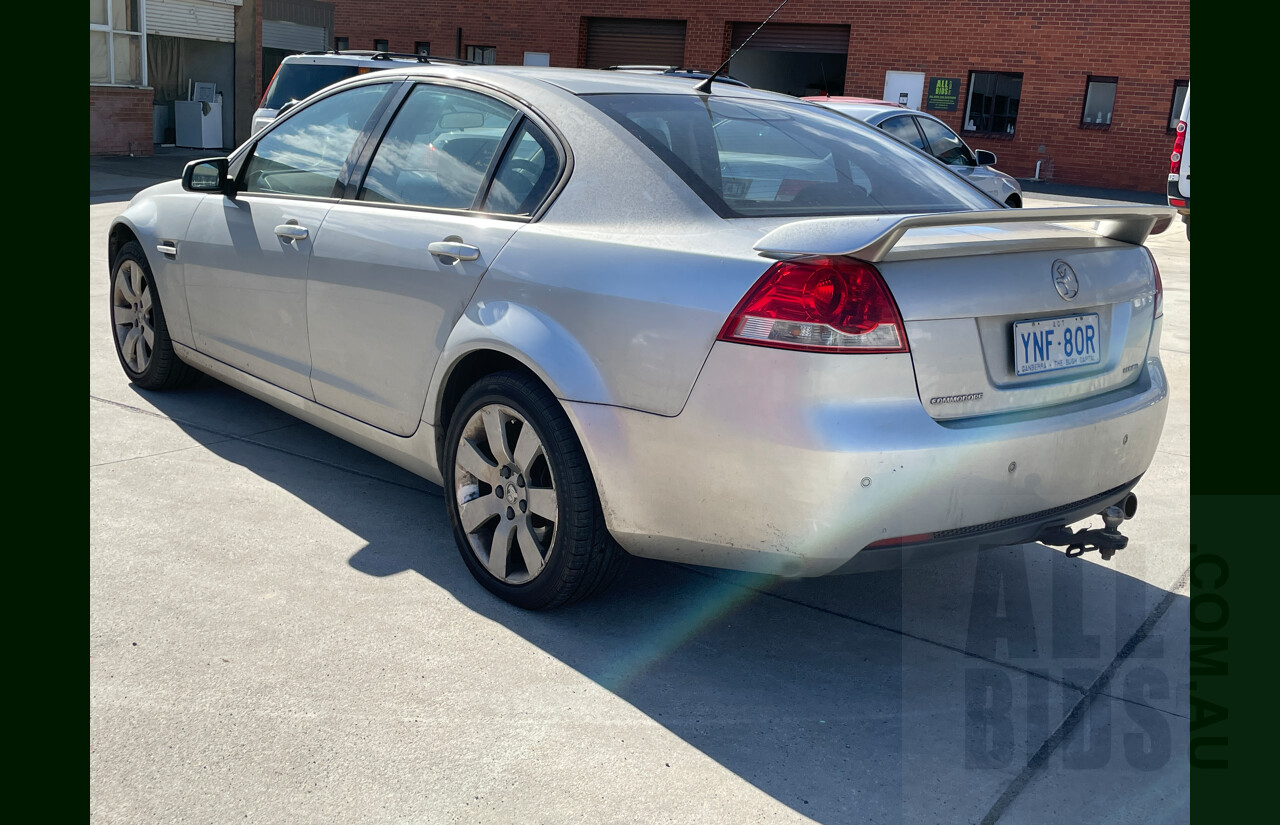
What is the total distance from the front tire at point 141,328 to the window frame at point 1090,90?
25954 mm

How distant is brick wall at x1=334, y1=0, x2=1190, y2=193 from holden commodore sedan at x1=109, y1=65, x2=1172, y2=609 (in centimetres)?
2560

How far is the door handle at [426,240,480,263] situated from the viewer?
3.52 metres

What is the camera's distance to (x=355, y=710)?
9.56 ft

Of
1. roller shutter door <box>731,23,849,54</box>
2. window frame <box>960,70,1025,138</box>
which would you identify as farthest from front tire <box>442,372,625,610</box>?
roller shutter door <box>731,23,849,54</box>

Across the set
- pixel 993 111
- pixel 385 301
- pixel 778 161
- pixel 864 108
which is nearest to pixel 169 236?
pixel 385 301

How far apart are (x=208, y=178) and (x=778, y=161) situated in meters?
2.46

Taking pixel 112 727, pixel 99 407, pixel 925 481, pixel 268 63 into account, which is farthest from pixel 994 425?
pixel 268 63

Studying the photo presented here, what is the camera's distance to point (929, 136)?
42.7 feet

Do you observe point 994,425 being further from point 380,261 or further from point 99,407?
point 99,407

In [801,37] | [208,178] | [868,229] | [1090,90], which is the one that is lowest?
[208,178]

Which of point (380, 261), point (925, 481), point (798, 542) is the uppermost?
point (380, 261)

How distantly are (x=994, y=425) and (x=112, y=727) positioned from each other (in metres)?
2.28

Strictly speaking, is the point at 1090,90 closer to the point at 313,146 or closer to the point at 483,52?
the point at 483,52

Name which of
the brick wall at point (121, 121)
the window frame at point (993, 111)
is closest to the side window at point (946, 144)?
the brick wall at point (121, 121)
